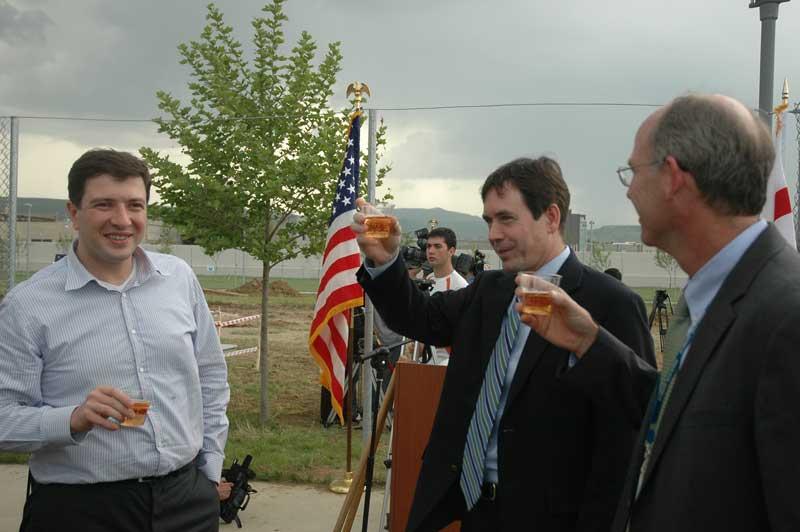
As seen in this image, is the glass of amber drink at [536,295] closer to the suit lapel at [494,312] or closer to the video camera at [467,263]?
the suit lapel at [494,312]

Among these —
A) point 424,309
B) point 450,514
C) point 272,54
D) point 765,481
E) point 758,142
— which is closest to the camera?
point 765,481

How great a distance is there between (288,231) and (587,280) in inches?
222

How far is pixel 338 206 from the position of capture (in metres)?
6.27

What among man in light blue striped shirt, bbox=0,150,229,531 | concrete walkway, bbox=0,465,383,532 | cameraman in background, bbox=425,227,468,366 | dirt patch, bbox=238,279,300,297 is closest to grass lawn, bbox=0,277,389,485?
concrete walkway, bbox=0,465,383,532

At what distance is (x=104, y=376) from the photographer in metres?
2.44

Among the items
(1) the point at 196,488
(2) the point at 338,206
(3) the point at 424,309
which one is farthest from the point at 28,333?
(2) the point at 338,206

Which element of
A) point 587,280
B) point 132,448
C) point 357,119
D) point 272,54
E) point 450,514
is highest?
point 272,54

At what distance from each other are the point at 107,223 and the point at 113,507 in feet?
3.16

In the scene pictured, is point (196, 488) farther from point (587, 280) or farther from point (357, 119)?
point (357, 119)

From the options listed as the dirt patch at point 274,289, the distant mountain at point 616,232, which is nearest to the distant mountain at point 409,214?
the distant mountain at point 616,232

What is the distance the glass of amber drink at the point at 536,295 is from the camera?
1986 millimetres

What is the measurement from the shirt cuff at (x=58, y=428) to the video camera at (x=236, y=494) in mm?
3058

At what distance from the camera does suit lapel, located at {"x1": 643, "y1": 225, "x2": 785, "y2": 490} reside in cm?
148

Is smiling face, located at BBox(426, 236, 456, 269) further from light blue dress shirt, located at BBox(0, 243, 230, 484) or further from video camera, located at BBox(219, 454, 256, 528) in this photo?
light blue dress shirt, located at BBox(0, 243, 230, 484)
